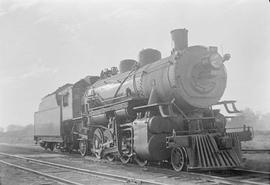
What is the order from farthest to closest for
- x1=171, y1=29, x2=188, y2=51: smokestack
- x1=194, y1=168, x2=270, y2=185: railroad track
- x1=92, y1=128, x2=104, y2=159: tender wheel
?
1. x1=92, y1=128, x2=104, y2=159: tender wheel
2. x1=171, y1=29, x2=188, y2=51: smokestack
3. x1=194, y1=168, x2=270, y2=185: railroad track

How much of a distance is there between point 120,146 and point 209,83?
3.76 metres

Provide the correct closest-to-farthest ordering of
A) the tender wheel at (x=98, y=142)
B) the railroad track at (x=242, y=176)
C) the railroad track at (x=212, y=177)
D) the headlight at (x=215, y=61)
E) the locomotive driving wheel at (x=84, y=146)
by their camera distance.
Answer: the railroad track at (x=242, y=176) < the railroad track at (x=212, y=177) < the headlight at (x=215, y=61) < the tender wheel at (x=98, y=142) < the locomotive driving wheel at (x=84, y=146)

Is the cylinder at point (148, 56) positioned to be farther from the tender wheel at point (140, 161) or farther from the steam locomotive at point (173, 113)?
the tender wheel at point (140, 161)

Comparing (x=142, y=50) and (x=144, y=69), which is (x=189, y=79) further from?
(x=142, y=50)

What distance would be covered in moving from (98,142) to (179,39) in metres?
5.62

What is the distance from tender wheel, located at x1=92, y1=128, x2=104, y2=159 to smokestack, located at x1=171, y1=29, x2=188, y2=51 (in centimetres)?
500

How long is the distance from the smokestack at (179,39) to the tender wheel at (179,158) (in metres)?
3.04

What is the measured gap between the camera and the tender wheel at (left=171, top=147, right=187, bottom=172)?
969 centimetres

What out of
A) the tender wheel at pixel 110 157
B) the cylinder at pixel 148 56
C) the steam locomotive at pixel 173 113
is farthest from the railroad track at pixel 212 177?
the cylinder at pixel 148 56

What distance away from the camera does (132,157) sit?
39.5ft

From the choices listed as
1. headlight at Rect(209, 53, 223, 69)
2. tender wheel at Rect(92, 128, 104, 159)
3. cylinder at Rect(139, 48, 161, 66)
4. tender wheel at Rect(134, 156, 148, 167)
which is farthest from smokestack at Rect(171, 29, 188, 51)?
tender wheel at Rect(92, 128, 104, 159)

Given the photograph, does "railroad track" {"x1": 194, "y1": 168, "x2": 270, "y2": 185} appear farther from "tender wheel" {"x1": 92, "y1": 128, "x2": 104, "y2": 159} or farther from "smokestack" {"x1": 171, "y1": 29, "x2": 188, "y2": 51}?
"tender wheel" {"x1": 92, "y1": 128, "x2": 104, "y2": 159}

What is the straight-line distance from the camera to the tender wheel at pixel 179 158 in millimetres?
9688

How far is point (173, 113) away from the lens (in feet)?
34.5
